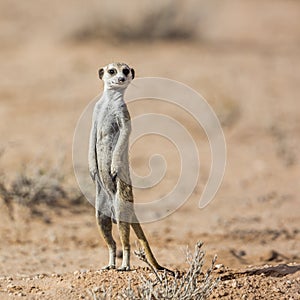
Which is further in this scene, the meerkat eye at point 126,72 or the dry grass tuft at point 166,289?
the meerkat eye at point 126,72

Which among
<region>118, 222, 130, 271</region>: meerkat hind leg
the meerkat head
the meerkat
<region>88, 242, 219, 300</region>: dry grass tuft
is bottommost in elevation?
<region>88, 242, 219, 300</region>: dry grass tuft

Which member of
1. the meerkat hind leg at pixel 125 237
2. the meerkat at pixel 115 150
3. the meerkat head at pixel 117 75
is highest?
the meerkat head at pixel 117 75

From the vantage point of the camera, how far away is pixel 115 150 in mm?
4516

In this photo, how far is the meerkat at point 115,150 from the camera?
14.9ft

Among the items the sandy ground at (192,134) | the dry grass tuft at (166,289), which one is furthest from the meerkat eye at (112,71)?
the sandy ground at (192,134)

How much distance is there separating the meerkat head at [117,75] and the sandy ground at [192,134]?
3.87 feet

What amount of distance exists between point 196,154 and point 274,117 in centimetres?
180

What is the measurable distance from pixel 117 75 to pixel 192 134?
574 cm

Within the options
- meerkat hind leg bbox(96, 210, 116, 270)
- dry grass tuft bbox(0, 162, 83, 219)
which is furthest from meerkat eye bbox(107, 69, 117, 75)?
dry grass tuft bbox(0, 162, 83, 219)

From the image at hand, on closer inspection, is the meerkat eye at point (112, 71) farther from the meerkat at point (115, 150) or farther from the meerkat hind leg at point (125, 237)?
the meerkat hind leg at point (125, 237)

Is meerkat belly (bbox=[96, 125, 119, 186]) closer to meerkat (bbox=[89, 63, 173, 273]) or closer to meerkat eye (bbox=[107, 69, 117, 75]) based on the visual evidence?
meerkat (bbox=[89, 63, 173, 273])

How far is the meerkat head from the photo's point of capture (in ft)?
14.9

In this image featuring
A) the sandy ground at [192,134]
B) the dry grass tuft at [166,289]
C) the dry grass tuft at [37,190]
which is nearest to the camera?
the dry grass tuft at [166,289]

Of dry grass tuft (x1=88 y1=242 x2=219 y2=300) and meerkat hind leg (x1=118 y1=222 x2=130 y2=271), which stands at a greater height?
meerkat hind leg (x1=118 y1=222 x2=130 y2=271)
